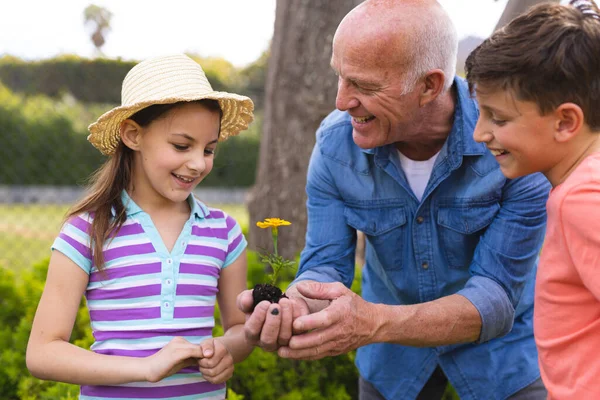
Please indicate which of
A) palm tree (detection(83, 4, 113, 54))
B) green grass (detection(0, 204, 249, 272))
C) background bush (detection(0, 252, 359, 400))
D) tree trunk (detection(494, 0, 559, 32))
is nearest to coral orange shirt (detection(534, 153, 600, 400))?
background bush (detection(0, 252, 359, 400))

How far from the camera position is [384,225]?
107 inches

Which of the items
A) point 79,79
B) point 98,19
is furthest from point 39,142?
point 98,19

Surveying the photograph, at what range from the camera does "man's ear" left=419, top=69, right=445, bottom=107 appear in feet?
8.26

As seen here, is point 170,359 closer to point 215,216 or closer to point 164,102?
point 215,216

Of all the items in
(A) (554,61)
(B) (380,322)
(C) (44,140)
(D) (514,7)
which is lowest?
(C) (44,140)

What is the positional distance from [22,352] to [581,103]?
119 inches

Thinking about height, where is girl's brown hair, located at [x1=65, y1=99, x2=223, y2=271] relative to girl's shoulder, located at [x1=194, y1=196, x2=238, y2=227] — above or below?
above

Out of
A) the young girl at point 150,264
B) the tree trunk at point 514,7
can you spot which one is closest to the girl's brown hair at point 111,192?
the young girl at point 150,264

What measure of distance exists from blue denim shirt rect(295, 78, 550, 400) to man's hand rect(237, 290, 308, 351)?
1.57 ft

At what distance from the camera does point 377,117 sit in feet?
8.23

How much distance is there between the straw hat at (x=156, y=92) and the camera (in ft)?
7.80

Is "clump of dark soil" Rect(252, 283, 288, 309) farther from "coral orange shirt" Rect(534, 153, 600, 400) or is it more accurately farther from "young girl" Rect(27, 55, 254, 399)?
"coral orange shirt" Rect(534, 153, 600, 400)

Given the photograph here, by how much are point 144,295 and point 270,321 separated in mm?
524

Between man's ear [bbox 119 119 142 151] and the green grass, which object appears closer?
man's ear [bbox 119 119 142 151]
